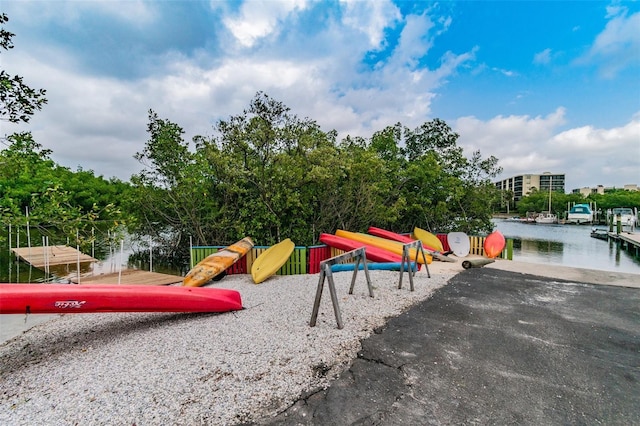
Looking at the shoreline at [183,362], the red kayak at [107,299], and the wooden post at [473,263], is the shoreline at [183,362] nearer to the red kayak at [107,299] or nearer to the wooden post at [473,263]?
the red kayak at [107,299]

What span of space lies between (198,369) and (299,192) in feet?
25.0

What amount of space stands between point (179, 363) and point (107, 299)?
169 centimetres

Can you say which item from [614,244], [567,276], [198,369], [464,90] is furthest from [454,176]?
[614,244]

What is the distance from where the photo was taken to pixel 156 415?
7.41 ft

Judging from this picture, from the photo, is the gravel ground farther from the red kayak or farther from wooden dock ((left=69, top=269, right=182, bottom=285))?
wooden dock ((left=69, top=269, right=182, bottom=285))

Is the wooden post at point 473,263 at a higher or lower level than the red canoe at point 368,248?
lower

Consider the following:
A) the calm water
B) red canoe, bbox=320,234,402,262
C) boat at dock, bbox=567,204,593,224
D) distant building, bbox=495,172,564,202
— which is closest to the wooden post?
red canoe, bbox=320,234,402,262

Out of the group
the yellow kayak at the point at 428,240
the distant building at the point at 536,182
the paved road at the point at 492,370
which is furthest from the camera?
the distant building at the point at 536,182

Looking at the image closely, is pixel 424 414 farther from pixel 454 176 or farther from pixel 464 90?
pixel 454 176

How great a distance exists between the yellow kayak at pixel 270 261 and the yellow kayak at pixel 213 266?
63cm

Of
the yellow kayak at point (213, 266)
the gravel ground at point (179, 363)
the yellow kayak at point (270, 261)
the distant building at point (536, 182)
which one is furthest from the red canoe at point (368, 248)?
the distant building at point (536, 182)

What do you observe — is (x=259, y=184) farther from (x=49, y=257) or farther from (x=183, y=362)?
(x=49, y=257)

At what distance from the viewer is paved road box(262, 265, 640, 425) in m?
2.30

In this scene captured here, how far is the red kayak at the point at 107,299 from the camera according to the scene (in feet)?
11.8
